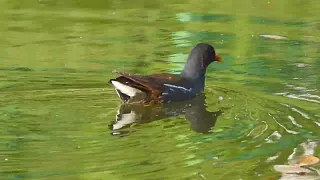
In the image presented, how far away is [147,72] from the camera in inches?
398

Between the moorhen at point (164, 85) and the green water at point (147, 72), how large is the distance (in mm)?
164

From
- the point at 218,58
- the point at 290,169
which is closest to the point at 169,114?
the point at 218,58

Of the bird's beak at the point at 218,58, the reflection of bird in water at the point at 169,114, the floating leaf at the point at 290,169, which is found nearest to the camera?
the floating leaf at the point at 290,169

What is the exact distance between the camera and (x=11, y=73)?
970 cm

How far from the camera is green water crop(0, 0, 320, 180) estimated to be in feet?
21.6

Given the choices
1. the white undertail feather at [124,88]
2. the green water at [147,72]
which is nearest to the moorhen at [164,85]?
the white undertail feather at [124,88]

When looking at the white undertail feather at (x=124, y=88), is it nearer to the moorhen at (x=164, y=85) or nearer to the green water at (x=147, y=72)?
the moorhen at (x=164, y=85)

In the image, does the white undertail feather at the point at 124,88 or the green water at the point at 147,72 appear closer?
the green water at the point at 147,72

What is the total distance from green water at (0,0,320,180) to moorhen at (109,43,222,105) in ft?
0.54

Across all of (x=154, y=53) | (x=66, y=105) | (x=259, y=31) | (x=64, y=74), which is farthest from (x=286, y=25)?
(x=66, y=105)

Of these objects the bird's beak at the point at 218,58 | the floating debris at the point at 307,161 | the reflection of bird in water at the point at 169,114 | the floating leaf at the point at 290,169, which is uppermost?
the bird's beak at the point at 218,58

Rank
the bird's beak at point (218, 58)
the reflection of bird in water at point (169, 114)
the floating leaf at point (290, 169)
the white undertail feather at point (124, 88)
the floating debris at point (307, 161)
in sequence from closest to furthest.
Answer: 1. the floating leaf at point (290, 169)
2. the floating debris at point (307, 161)
3. the reflection of bird in water at point (169, 114)
4. the white undertail feather at point (124, 88)
5. the bird's beak at point (218, 58)

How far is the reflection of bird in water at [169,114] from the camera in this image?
7.69 meters

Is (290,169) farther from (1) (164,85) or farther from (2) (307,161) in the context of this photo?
(1) (164,85)
